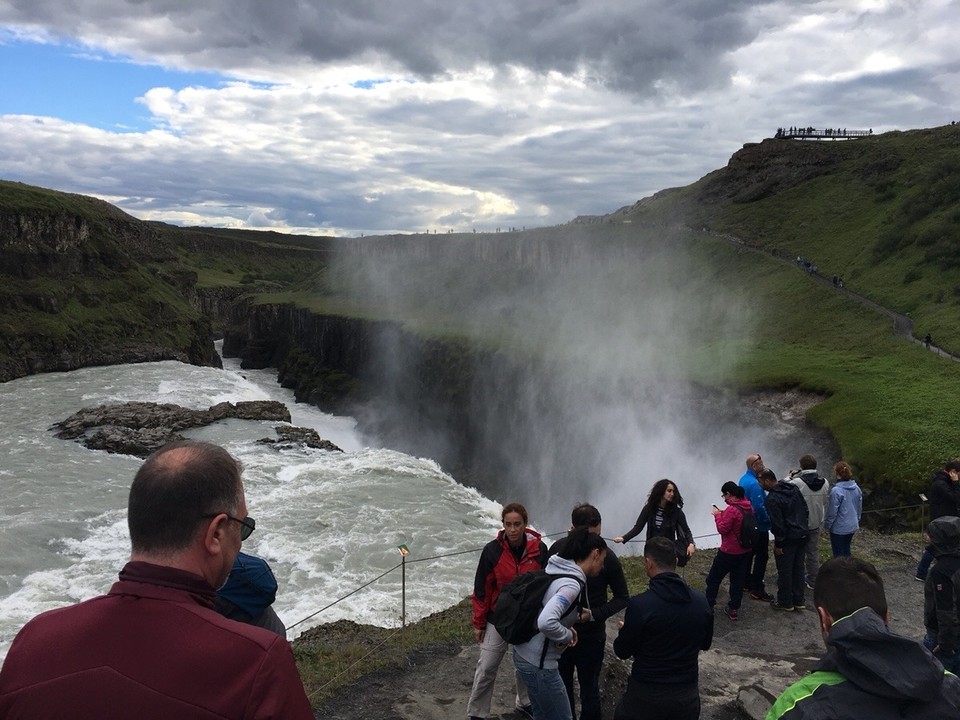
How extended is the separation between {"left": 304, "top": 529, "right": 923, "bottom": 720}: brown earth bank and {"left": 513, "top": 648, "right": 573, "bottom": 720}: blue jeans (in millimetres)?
2093

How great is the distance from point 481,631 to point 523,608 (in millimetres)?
1697

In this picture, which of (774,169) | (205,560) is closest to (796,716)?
(205,560)

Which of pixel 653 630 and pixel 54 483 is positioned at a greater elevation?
pixel 653 630

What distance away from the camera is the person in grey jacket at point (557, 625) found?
225 inches

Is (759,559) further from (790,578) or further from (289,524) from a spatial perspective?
(289,524)

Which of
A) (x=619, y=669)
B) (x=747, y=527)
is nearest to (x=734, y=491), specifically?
(x=747, y=527)

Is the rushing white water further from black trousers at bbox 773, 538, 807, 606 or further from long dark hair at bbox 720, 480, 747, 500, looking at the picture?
long dark hair at bbox 720, 480, 747, 500

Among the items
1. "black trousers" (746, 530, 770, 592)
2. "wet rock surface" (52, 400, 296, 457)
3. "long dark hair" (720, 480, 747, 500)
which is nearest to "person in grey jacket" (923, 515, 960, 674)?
"long dark hair" (720, 480, 747, 500)

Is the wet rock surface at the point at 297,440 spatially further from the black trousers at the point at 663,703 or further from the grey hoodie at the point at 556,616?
the black trousers at the point at 663,703

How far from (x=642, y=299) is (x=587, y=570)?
6268 centimetres

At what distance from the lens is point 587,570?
604cm

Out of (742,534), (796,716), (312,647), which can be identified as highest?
(796,716)

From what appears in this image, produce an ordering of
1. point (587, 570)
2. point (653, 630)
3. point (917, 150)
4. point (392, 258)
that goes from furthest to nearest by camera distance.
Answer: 1. point (392, 258)
2. point (917, 150)
3. point (587, 570)
4. point (653, 630)

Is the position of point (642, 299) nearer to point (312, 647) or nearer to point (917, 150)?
point (917, 150)
